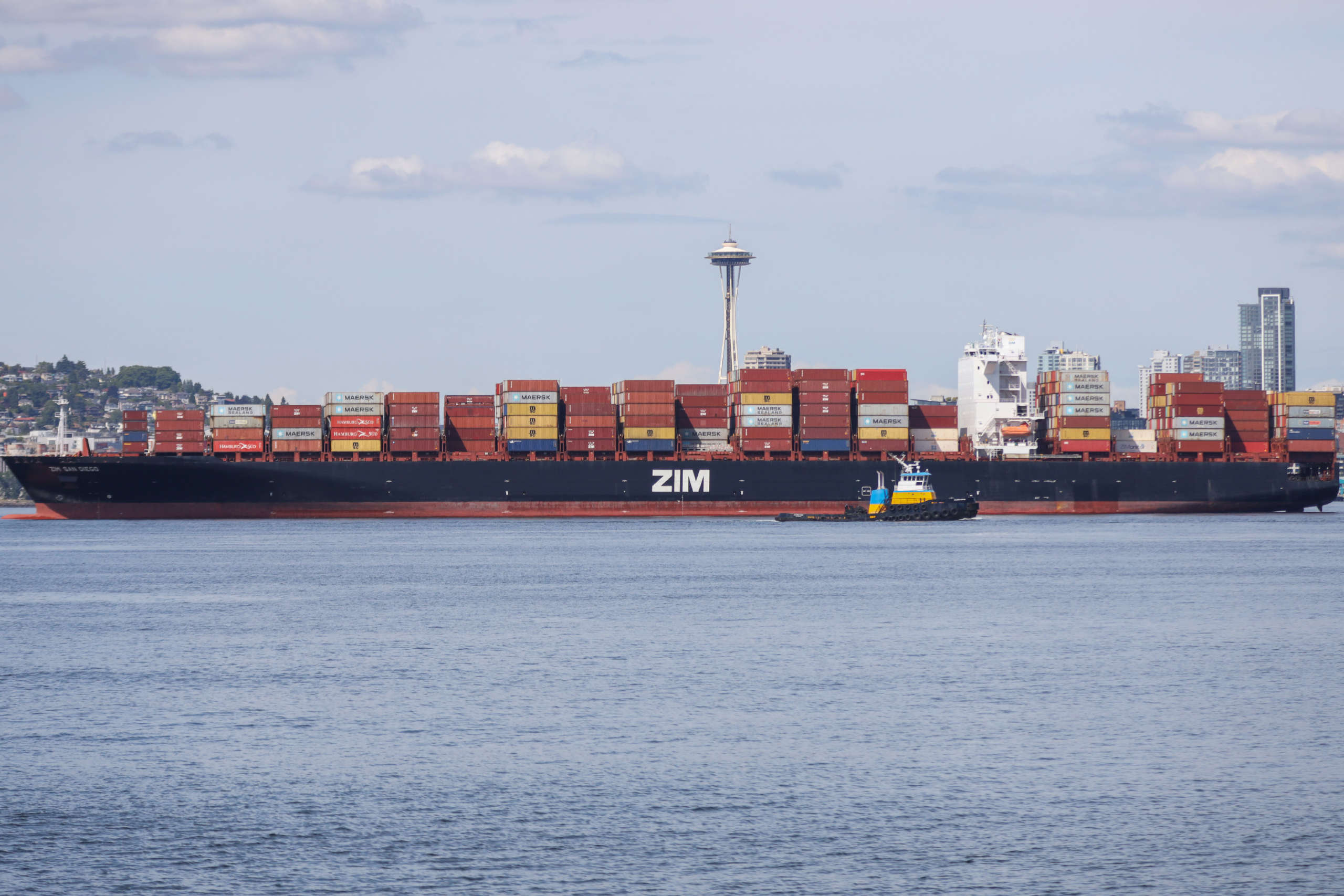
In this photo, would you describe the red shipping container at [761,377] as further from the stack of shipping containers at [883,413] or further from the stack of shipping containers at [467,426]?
the stack of shipping containers at [467,426]

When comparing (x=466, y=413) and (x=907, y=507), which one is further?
(x=466, y=413)

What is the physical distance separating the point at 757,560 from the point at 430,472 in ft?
108

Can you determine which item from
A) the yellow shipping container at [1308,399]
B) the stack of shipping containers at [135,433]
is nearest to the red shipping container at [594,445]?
the stack of shipping containers at [135,433]

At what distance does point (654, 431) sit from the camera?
304 feet

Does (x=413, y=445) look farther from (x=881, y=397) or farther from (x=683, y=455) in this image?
(x=881, y=397)

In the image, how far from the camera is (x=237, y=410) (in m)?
91.4

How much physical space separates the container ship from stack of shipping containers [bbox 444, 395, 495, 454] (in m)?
0.13

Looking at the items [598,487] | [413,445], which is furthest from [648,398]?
[413,445]

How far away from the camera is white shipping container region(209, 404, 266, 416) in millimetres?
91125

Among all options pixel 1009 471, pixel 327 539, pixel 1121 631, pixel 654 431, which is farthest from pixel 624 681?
pixel 1009 471

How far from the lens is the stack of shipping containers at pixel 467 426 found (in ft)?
307

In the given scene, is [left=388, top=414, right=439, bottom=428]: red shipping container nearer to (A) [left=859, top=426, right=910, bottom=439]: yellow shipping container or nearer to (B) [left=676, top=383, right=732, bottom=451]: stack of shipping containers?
(B) [left=676, top=383, right=732, bottom=451]: stack of shipping containers

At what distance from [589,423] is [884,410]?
19081mm

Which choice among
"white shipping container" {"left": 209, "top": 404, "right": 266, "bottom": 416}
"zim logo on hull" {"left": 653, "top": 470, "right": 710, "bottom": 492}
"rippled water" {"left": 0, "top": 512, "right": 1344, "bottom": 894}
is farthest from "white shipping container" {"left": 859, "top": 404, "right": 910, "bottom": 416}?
"rippled water" {"left": 0, "top": 512, "right": 1344, "bottom": 894}
